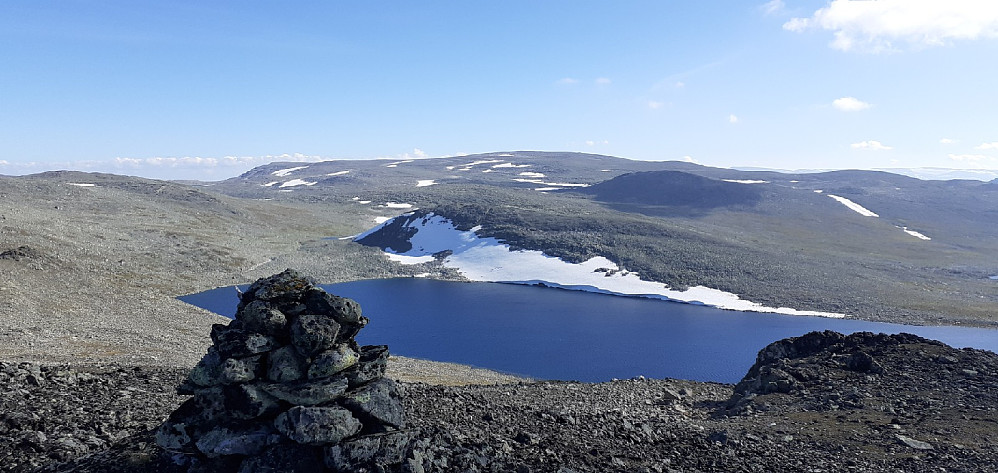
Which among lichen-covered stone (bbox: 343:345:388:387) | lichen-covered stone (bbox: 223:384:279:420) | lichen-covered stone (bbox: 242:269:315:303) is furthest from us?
lichen-covered stone (bbox: 242:269:315:303)

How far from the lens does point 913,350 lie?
30688 mm

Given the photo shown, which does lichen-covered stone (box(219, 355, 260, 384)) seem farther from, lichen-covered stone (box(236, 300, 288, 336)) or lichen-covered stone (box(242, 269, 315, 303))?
lichen-covered stone (box(242, 269, 315, 303))

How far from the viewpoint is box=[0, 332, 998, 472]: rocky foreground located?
1395cm

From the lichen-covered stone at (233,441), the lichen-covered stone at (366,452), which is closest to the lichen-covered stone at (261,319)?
the lichen-covered stone at (233,441)

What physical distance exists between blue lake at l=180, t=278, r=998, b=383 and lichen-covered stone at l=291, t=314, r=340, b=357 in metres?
34.5

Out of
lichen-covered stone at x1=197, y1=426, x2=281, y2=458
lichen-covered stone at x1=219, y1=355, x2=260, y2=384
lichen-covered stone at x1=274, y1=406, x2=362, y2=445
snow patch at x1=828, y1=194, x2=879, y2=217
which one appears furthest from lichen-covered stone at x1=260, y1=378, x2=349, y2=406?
snow patch at x1=828, y1=194, x2=879, y2=217

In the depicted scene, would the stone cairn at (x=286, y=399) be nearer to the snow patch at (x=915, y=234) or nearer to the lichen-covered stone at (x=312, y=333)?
the lichen-covered stone at (x=312, y=333)

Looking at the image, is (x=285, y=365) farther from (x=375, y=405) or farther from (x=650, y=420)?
(x=650, y=420)

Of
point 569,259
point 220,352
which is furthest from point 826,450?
point 569,259

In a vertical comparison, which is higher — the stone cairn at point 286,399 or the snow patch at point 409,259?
the stone cairn at point 286,399

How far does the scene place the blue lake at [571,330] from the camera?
166ft

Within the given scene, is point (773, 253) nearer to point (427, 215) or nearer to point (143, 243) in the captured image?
point (427, 215)

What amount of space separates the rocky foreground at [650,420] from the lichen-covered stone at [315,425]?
5.21ft

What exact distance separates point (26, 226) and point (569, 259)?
73.3 metres
